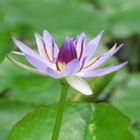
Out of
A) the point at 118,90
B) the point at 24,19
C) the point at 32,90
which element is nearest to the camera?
the point at 32,90

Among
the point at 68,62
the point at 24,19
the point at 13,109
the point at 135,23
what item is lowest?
the point at 135,23

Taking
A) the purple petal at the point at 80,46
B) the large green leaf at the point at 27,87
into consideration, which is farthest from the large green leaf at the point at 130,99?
the purple petal at the point at 80,46

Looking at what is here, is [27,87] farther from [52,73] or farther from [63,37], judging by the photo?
[52,73]

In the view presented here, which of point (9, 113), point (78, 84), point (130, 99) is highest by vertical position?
point (78, 84)

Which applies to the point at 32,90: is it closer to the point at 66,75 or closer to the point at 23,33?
the point at 23,33

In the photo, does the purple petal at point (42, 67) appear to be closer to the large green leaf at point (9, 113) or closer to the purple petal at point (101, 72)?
the purple petal at point (101, 72)

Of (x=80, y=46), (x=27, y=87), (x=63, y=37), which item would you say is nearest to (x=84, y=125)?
(x=80, y=46)

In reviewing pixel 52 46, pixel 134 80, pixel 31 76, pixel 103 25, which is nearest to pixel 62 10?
pixel 103 25
